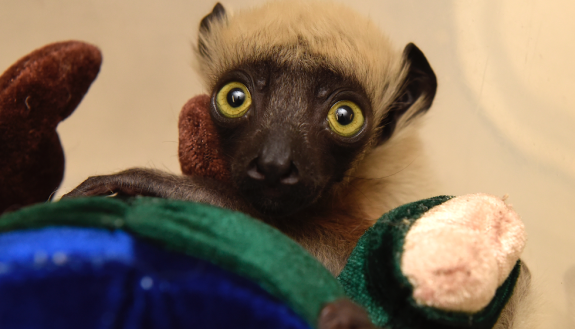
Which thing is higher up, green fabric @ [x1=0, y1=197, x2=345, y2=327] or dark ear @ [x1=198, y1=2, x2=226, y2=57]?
dark ear @ [x1=198, y1=2, x2=226, y2=57]

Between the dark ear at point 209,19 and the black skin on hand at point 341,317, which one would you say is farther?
the dark ear at point 209,19

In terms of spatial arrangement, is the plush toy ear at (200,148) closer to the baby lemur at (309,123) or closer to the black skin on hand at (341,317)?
the baby lemur at (309,123)

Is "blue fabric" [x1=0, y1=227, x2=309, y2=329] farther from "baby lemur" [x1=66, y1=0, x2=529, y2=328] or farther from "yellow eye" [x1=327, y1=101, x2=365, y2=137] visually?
"yellow eye" [x1=327, y1=101, x2=365, y2=137]

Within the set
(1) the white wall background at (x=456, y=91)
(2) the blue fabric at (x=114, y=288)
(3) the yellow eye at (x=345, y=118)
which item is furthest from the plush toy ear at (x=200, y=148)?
(2) the blue fabric at (x=114, y=288)

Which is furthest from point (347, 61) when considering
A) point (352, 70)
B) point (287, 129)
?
point (287, 129)

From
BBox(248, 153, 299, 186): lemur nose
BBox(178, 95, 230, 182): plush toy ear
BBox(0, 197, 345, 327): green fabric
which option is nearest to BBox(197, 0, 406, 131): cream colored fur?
BBox(178, 95, 230, 182): plush toy ear

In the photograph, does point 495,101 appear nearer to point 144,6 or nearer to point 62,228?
point 144,6
